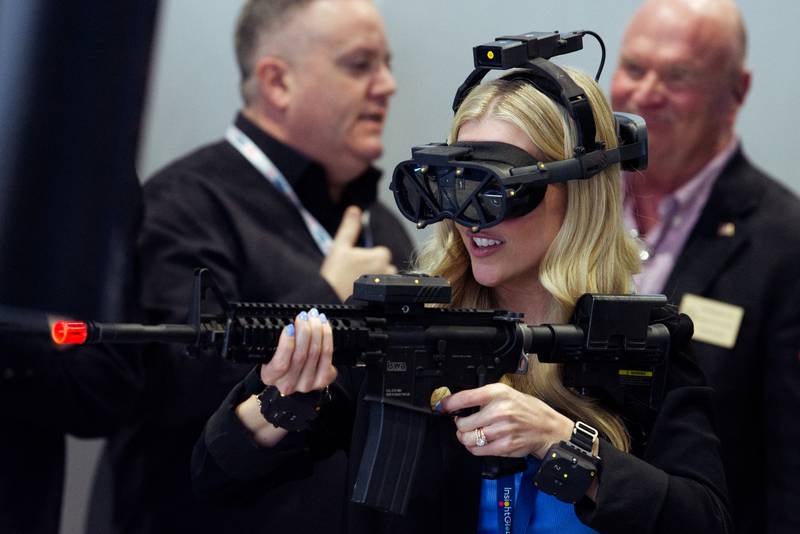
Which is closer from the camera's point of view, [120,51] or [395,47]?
[120,51]

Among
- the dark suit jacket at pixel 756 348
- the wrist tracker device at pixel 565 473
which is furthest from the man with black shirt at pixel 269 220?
the dark suit jacket at pixel 756 348

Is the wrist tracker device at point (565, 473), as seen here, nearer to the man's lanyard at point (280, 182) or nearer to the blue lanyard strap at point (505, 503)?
the blue lanyard strap at point (505, 503)

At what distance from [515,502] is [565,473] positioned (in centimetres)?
13

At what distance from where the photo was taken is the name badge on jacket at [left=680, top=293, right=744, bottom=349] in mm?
3064

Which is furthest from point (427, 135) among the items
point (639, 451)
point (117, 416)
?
point (639, 451)

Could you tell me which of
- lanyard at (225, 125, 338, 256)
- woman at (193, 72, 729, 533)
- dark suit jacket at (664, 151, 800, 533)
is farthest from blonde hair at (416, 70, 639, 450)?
lanyard at (225, 125, 338, 256)

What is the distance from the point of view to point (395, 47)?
3.76 m

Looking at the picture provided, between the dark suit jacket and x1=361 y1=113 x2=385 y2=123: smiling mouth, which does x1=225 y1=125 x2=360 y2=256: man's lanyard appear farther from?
the dark suit jacket

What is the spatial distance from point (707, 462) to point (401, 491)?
51cm

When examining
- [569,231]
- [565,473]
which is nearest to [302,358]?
[565,473]

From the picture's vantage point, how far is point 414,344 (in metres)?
1.88

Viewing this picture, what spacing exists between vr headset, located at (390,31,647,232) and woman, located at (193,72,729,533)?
0.03 m

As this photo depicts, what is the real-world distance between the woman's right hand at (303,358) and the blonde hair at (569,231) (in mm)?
395

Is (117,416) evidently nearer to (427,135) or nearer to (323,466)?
(323,466)
